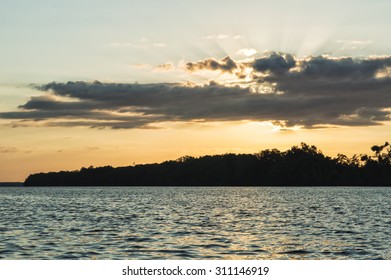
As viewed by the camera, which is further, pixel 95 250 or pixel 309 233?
pixel 309 233

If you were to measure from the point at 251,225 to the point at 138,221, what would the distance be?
1394cm

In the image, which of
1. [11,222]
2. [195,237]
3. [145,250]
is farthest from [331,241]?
[11,222]

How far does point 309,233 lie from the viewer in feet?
200

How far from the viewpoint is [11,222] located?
73812 mm
